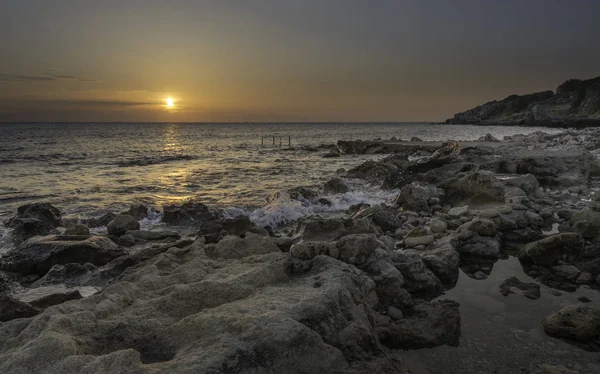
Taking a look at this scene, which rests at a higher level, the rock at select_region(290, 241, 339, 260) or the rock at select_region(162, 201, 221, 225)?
the rock at select_region(290, 241, 339, 260)

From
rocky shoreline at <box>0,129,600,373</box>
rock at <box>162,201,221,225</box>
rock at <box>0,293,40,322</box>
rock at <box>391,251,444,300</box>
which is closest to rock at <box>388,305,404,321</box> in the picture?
rocky shoreline at <box>0,129,600,373</box>

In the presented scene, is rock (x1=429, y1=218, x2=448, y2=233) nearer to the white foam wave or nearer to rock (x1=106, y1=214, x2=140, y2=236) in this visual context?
the white foam wave

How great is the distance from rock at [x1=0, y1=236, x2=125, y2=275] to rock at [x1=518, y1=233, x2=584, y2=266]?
806cm

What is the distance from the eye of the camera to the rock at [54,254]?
25.0 feet

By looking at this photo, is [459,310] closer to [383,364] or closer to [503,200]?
[383,364]

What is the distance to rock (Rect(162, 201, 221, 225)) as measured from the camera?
11.8 metres

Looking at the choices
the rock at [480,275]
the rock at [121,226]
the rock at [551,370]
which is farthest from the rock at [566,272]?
the rock at [121,226]

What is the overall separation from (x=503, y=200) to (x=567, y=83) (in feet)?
470

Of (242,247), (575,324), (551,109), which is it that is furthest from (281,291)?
(551,109)

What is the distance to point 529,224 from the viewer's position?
8883 millimetres

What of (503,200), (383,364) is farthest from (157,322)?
(503,200)

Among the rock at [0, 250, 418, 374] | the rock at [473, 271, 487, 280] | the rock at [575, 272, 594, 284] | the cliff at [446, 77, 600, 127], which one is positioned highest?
the cliff at [446, 77, 600, 127]

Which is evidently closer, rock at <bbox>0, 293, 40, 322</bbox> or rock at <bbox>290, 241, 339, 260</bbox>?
rock at <bbox>0, 293, 40, 322</bbox>

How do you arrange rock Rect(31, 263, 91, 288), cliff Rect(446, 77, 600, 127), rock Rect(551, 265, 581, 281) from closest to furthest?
1. rock Rect(551, 265, 581, 281)
2. rock Rect(31, 263, 91, 288)
3. cliff Rect(446, 77, 600, 127)
